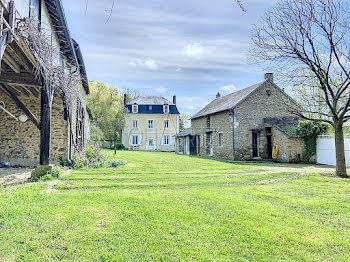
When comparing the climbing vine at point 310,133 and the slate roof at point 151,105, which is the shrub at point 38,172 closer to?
the climbing vine at point 310,133

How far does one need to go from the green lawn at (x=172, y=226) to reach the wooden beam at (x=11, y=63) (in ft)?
11.9

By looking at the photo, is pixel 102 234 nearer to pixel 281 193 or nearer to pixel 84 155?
pixel 281 193

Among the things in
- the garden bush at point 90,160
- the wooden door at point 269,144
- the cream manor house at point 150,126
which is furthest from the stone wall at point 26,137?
the cream manor house at point 150,126

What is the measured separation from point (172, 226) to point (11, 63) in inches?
276

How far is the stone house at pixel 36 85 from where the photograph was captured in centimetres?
637

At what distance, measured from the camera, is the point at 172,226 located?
3.92m

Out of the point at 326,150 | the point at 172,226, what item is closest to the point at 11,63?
the point at 172,226

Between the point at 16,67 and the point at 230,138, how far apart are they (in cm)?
1444

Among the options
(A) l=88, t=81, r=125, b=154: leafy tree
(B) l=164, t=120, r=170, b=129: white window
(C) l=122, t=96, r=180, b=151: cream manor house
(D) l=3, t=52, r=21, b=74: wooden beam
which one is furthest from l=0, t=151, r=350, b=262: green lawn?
(B) l=164, t=120, r=170, b=129: white window

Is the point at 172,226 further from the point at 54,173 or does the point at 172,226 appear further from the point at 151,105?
the point at 151,105

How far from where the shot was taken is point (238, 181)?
28.3ft

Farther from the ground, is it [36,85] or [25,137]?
[36,85]

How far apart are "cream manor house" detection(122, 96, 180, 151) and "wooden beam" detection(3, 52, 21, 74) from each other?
1109 inches

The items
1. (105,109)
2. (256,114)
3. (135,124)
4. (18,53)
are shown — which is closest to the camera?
(18,53)
